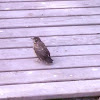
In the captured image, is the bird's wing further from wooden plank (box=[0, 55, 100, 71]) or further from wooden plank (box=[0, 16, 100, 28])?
wooden plank (box=[0, 16, 100, 28])

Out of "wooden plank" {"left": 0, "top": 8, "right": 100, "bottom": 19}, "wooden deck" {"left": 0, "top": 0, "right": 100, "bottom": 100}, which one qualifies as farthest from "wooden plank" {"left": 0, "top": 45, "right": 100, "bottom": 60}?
"wooden plank" {"left": 0, "top": 8, "right": 100, "bottom": 19}

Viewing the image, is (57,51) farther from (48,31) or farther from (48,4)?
(48,4)

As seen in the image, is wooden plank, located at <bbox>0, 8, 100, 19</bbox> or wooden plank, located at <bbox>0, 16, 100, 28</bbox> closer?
wooden plank, located at <bbox>0, 16, 100, 28</bbox>

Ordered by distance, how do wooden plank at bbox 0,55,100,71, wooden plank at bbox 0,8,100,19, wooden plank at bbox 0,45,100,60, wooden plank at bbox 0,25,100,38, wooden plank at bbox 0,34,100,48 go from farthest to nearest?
wooden plank at bbox 0,8,100,19 → wooden plank at bbox 0,25,100,38 → wooden plank at bbox 0,34,100,48 → wooden plank at bbox 0,45,100,60 → wooden plank at bbox 0,55,100,71

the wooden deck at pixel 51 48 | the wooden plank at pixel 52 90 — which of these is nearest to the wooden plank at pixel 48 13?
the wooden deck at pixel 51 48

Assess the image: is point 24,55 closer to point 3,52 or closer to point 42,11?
point 3,52

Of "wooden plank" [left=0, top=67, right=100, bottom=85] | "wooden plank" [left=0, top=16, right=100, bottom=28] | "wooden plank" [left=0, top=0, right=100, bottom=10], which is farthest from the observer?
"wooden plank" [left=0, top=0, right=100, bottom=10]

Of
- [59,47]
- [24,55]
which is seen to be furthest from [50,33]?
[24,55]

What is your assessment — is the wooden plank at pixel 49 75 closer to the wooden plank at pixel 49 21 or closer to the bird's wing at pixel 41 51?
the bird's wing at pixel 41 51
